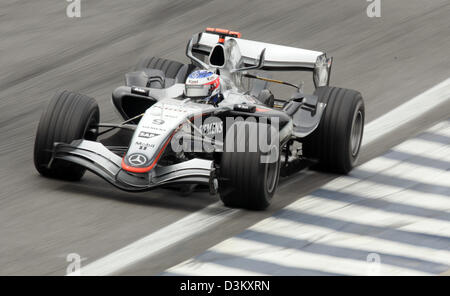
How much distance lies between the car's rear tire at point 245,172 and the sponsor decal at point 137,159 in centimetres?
80

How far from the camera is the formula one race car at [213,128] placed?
10320 millimetres

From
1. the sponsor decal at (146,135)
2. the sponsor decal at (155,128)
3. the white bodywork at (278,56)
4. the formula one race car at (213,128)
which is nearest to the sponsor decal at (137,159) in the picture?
the formula one race car at (213,128)

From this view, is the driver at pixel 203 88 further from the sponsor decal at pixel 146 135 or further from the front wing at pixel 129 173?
the front wing at pixel 129 173

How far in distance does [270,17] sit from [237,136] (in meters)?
9.74

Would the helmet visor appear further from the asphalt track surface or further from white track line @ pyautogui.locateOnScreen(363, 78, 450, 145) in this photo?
white track line @ pyautogui.locateOnScreen(363, 78, 450, 145)

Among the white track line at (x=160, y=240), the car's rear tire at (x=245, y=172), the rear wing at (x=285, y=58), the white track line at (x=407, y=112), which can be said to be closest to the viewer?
the white track line at (x=160, y=240)

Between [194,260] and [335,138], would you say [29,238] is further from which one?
[335,138]

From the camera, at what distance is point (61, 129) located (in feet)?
35.8

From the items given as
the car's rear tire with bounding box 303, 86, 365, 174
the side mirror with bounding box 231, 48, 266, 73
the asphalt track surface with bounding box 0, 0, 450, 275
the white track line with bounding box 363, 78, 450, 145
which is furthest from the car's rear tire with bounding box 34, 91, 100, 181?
the white track line with bounding box 363, 78, 450, 145

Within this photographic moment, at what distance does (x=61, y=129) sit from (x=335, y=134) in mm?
3286

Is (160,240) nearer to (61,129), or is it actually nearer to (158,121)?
(158,121)

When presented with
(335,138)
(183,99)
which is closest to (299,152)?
(335,138)

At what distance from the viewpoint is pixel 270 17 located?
19734mm

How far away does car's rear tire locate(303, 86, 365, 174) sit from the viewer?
39.6 feet
